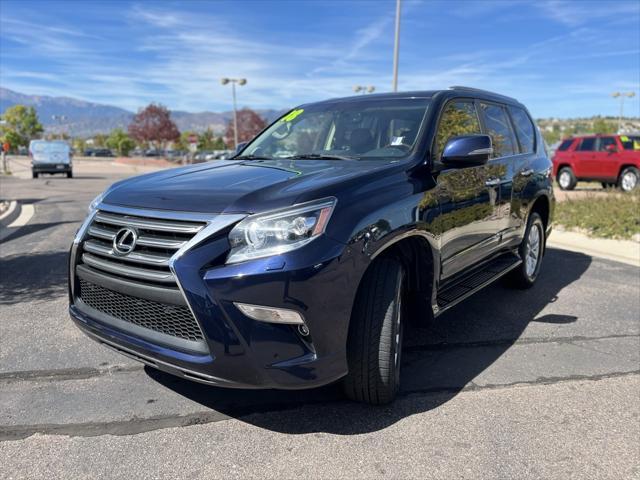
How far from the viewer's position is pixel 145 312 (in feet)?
8.52

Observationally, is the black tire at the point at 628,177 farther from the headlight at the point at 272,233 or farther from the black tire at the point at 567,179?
the headlight at the point at 272,233

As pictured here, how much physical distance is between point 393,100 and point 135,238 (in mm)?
2305

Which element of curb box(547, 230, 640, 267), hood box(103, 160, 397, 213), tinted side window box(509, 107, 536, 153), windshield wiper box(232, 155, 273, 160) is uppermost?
tinted side window box(509, 107, 536, 153)

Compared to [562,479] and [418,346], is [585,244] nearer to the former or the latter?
[418,346]

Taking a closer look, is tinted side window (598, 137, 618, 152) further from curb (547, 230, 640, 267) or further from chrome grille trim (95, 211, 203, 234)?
chrome grille trim (95, 211, 203, 234)

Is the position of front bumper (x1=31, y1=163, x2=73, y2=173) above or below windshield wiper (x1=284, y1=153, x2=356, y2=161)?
below

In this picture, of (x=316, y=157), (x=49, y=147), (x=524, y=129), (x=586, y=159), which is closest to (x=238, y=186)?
(x=316, y=157)

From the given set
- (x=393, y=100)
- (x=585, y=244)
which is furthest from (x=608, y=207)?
(x=393, y=100)

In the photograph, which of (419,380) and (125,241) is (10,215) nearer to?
(125,241)

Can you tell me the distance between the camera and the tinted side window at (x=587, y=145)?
55.2 ft

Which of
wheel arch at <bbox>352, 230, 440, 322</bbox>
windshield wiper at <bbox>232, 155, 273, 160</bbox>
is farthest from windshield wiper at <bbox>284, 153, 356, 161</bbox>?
wheel arch at <bbox>352, 230, 440, 322</bbox>

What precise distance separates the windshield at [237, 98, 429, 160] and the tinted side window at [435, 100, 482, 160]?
16cm

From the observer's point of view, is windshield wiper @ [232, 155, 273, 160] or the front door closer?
the front door

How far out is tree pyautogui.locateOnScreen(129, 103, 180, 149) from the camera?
63.5 m
